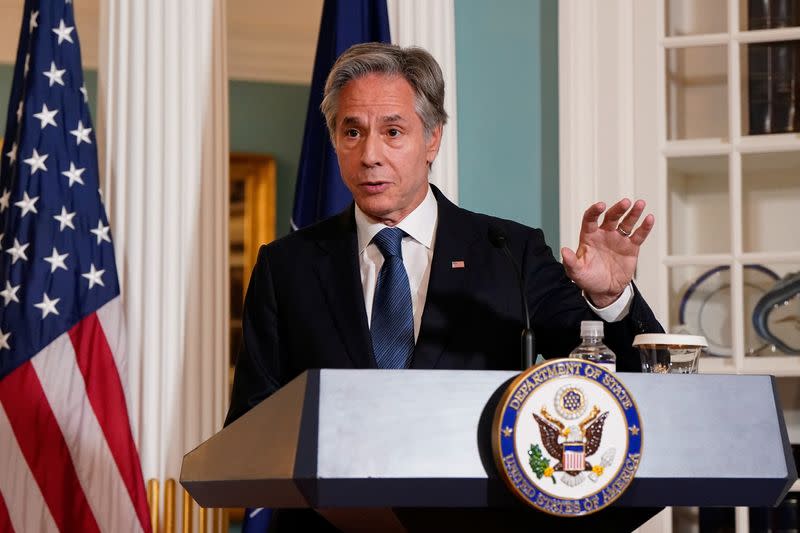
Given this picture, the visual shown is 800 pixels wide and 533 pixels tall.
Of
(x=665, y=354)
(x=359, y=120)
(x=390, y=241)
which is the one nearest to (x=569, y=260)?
(x=665, y=354)

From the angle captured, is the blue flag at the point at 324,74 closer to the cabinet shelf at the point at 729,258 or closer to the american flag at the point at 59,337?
the american flag at the point at 59,337

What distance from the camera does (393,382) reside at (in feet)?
3.86

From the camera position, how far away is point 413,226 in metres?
2.06

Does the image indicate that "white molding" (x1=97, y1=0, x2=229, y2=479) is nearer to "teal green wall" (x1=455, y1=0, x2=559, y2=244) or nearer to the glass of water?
"teal green wall" (x1=455, y1=0, x2=559, y2=244)

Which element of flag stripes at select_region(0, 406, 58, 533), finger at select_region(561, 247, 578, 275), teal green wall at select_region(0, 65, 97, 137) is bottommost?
flag stripes at select_region(0, 406, 58, 533)

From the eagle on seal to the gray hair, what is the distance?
1.00 metres

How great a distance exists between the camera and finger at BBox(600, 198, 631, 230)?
1514 millimetres

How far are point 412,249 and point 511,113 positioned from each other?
5.13 ft

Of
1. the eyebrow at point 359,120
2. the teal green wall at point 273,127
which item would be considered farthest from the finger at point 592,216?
the teal green wall at point 273,127

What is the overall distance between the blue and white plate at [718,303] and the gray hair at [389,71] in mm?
1648

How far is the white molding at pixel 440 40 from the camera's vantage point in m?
3.39

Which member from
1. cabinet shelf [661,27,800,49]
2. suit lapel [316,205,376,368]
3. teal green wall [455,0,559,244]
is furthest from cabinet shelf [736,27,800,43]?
suit lapel [316,205,376,368]

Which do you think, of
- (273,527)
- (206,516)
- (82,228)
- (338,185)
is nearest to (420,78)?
(273,527)

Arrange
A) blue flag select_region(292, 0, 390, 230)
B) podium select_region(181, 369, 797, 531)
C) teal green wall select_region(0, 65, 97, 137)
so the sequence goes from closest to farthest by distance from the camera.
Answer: podium select_region(181, 369, 797, 531) < blue flag select_region(292, 0, 390, 230) < teal green wall select_region(0, 65, 97, 137)
